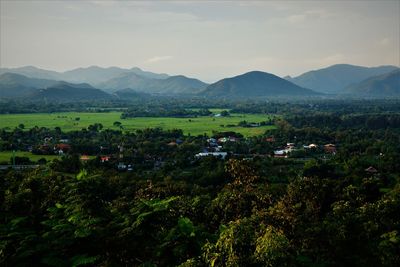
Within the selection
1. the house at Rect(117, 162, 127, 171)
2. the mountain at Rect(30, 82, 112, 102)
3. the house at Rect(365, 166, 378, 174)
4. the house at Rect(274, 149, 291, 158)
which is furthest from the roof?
the mountain at Rect(30, 82, 112, 102)

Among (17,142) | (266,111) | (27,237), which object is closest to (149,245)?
(27,237)

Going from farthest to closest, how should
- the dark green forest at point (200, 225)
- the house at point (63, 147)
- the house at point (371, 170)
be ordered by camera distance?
the house at point (63, 147) → the house at point (371, 170) → the dark green forest at point (200, 225)

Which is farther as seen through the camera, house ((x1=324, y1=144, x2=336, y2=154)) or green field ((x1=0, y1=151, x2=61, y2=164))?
house ((x1=324, y1=144, x2=336, y2=154))

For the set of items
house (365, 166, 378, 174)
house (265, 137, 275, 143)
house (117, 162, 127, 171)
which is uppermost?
house (265, 137, 275, 143)

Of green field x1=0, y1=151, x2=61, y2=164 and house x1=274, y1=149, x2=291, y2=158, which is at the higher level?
green field x1=0, y1=151, x2=61, y2=164

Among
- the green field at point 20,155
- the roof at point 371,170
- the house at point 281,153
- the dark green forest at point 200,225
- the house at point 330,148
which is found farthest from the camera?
the house at point 330,148

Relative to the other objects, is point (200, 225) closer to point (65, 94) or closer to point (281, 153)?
point (281, 153)

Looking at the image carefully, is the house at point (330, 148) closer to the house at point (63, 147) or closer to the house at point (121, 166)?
the house at point (121, 166)

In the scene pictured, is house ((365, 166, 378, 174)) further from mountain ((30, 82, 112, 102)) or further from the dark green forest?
mountain ((30, 82, 112, 102))

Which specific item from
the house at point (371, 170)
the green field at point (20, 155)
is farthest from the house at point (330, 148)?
the green field at point (20, 155)

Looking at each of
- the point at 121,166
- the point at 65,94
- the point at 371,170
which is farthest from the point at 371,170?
the point at 65,94

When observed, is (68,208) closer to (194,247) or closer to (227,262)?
(194,247)
